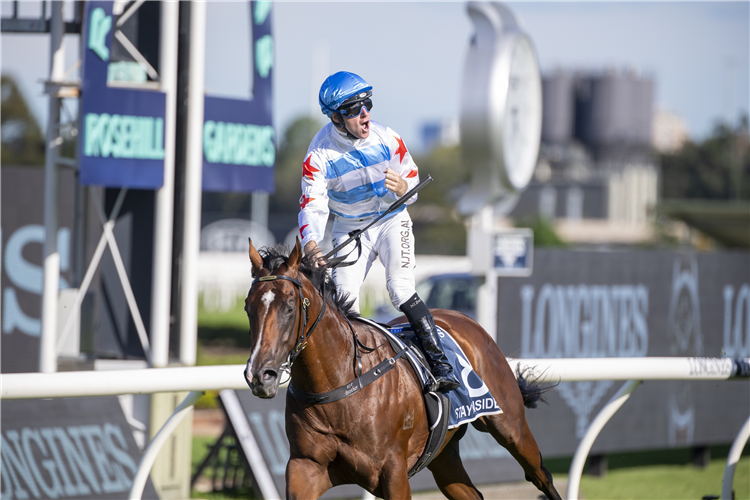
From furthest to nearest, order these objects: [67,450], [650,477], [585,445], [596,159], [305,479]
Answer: [596,159]
[650,477]
[67,450]
[585,445]
[305,479]

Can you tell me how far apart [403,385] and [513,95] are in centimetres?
482

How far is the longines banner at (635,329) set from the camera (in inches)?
274

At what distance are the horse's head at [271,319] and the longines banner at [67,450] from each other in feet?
8.15

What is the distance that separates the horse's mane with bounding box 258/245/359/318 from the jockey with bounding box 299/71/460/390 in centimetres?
11

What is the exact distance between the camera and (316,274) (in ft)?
9.91

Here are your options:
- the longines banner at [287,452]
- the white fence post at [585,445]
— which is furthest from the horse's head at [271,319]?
the white fence post at [585,445]

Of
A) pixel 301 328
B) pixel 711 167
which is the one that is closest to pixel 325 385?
pixel 301 328

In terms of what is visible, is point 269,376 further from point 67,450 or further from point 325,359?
point 67,450

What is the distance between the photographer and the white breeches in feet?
11.4

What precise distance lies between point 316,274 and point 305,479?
0.71 meters

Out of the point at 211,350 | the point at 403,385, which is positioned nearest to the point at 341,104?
the point at 403,385

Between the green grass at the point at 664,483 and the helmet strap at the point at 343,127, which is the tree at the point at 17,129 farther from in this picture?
the helmet strap at the point at 343,127

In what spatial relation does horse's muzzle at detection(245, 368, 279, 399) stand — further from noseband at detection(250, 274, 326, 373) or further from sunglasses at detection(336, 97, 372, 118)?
sunglasses at detection(336, 97, 372, 118)

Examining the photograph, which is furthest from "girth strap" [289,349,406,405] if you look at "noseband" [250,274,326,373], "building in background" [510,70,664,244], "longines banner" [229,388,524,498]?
"building in background" [510,70,664,244]
